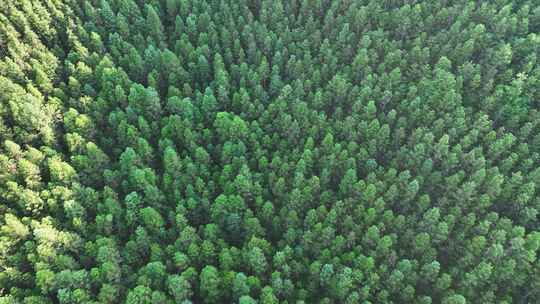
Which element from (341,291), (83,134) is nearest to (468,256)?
(341,291)

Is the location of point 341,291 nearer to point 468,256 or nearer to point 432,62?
point 468,256

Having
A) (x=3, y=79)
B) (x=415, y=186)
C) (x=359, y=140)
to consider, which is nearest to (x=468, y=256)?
(x=415, y=186)

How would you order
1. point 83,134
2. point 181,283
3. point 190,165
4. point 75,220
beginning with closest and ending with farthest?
point 181,283
point 75,220
point 190,165
point 83,134

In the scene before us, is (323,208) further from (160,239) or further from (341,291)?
(160,239)

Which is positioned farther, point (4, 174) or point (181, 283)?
point (4, 174)

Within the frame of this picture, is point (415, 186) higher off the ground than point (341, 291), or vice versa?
point (415, 186)

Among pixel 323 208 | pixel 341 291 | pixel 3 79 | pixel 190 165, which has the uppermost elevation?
pixel 3 79

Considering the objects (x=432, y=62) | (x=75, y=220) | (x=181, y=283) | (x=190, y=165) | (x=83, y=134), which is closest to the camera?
(x=181, y=283)
